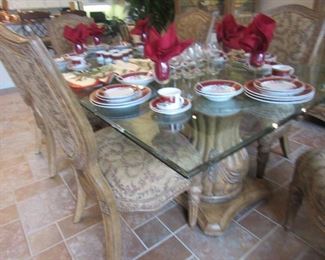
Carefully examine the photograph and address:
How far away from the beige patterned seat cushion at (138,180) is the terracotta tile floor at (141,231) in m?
0.37

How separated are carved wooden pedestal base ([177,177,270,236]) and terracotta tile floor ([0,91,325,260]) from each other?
0.15ft

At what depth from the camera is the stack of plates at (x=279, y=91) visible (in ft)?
3.43

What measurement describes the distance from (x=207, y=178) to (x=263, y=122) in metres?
0.53

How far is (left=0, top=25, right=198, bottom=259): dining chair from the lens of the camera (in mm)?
766

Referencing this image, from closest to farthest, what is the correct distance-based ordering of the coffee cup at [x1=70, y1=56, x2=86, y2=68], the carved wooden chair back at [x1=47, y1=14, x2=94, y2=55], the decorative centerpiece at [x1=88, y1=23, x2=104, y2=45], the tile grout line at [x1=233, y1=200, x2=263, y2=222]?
the tile grout line at [x1=233, y1=200, x2=263, y2=222]
the coffee cup at [x1=70, y1=56, x2=86, y2=68]
the decorative centerpiece at [x1=88, y1=23, x2=104, y2=45]
the carved wooden chair back at [x1=47, y1=14, x2=94, y2=55]

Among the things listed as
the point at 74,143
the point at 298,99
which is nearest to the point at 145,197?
the point at 74,143

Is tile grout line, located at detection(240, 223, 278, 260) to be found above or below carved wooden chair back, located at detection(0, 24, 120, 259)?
below

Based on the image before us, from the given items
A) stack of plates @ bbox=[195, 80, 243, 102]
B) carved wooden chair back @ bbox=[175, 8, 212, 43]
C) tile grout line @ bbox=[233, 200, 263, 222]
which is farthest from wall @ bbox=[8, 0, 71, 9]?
tile grout line @ bbox=[233, 200, 263, 222]

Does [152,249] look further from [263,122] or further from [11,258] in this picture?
[263,122]

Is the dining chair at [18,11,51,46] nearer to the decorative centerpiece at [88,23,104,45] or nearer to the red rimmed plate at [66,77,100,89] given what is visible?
the decorative centerpiece at [88,23,104,45]

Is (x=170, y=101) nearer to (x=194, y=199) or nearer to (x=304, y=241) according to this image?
(x=194, y=199)

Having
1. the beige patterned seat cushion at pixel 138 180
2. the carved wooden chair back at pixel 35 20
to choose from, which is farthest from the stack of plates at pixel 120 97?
the carved wooden chair back at pixel 35 20

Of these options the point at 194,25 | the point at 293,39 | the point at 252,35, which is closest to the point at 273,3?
the point at 194,25

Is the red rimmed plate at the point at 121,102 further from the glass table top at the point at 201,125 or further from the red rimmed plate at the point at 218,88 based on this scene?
the red rimmed plate at the point at 218,88
